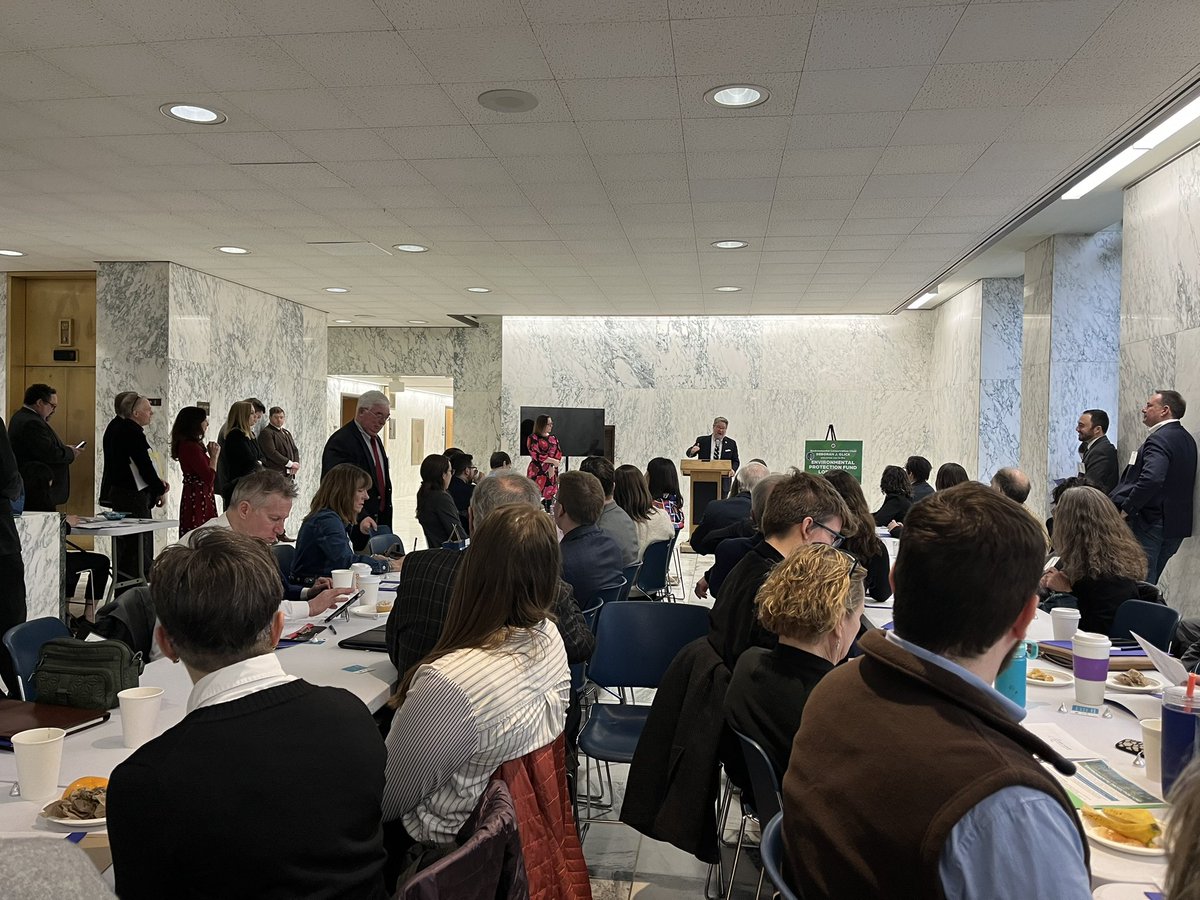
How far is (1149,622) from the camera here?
3377mm

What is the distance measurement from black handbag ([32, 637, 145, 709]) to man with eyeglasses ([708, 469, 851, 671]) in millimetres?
1629

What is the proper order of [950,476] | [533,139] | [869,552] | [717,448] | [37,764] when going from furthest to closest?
1. [717,448]
2. [950,476]
3. [533,139]
4. [869,552]
5. [37,764]

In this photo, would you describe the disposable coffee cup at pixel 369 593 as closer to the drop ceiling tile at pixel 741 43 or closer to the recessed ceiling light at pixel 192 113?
the drop ceiling tile at pixel 741 43

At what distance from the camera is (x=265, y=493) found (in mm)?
3576

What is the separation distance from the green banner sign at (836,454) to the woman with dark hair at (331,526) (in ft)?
32.3

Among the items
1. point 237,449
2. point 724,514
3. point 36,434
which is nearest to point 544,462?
point 237,449

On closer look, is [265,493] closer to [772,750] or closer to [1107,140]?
[772,750]

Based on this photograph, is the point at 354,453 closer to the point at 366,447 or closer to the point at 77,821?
the point at 366,447

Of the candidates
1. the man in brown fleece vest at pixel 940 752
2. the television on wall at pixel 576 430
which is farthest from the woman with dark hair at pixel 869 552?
the television on wall at pixel 576 430

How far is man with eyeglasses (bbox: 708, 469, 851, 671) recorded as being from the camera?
260 cm

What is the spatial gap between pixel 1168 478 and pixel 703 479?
6.53 metres

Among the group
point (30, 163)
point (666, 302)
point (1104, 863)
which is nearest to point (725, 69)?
point (1104, 863)

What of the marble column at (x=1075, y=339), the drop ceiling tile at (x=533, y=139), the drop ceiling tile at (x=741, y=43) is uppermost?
the drop ceiling tile at (x=741, y=43)

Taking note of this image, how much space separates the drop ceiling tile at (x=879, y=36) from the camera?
12.0 ft
